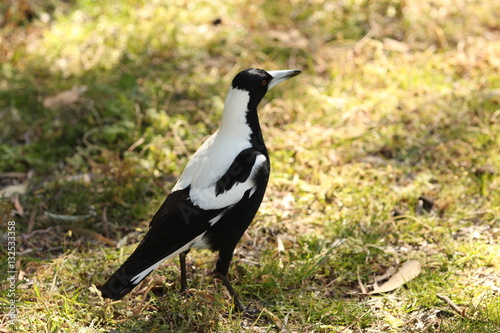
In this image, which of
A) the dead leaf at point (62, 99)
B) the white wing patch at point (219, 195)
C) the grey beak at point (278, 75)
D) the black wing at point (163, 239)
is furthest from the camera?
the dead leaf at point (62, 99)

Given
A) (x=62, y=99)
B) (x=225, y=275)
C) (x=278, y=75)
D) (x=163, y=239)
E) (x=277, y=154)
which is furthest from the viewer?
(x=62, y=99)

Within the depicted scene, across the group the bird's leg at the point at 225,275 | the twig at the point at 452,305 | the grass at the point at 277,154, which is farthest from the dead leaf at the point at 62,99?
the twig at the point at 452,305

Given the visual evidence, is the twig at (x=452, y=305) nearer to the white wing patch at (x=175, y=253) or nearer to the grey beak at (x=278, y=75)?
the white wing patch at (x=175, y=253)

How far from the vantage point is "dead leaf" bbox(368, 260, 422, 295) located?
105 inches

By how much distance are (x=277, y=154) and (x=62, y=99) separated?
5.18 feet

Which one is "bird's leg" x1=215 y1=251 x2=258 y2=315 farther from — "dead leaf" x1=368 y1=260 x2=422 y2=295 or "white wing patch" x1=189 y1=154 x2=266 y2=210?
"dead leaf" x1=368 y1=260 x2=422 y2=295

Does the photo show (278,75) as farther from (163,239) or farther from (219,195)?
(163,239)

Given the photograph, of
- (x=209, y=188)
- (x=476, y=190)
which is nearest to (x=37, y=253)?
(x=209, y=188)

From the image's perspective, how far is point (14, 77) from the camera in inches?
181

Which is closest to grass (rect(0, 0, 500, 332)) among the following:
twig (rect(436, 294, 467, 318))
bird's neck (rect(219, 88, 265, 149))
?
twig (rect(436, 294, 467, 318))

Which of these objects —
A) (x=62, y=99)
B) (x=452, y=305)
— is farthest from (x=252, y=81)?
(x=62, y=99)

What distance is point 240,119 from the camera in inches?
106

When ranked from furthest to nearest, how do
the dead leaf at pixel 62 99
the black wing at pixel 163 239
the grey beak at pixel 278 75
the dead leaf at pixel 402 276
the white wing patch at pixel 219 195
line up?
the dead leaf at pixel 62 99 → the grey beak at pixel 278 75 → the dead leaf at pixel 402 276 → the white wing patch at pixel 219 195 → the black wing at pixel 163 239

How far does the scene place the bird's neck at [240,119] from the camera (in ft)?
8.77
